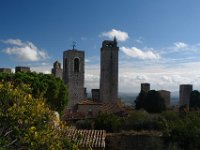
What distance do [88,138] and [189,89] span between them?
4244 centimetres

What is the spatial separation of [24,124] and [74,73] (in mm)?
44757

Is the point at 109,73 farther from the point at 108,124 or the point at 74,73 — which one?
the point at 108,124

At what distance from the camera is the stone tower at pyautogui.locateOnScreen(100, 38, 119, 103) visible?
54.8m

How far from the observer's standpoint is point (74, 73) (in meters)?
53.3

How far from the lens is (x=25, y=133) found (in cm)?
835

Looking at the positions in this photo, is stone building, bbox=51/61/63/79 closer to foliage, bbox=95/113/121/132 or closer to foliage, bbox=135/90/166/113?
foliage, bbox=135/90/166/113

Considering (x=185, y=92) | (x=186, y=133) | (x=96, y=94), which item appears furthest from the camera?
(x=185, y=92)

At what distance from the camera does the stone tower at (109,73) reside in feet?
180

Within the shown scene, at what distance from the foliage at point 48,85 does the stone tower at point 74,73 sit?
18.6 metres

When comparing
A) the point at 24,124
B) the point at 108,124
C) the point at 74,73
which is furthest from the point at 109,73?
the point at 24,124

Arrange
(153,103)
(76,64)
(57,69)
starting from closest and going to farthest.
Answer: (153,103), (76,64), (57,69)

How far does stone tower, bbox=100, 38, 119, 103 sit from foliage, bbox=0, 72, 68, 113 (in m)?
21.5

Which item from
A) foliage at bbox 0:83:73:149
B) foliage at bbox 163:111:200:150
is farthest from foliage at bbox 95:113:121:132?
foliage at bbox 0:83:73:149

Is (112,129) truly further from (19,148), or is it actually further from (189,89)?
(189,89)
